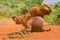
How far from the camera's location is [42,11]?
29.9 ft

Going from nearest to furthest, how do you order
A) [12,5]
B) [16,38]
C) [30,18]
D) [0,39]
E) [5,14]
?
[0,39] < [16,38] < [30,18] < [5,14] < [12,5]

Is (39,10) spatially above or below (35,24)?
above

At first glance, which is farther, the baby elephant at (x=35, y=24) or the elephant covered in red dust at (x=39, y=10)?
the elephant covered in red dust at (x=39, y=10)

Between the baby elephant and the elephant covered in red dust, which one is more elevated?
the elephant covered in red dust

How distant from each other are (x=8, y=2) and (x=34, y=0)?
2.79 m

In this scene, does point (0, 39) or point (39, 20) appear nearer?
point (0, 39)

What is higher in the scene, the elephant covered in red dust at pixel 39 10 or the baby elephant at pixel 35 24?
the elephant covered in red dust at pixel 39 10

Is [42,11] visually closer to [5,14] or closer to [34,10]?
[34,10]

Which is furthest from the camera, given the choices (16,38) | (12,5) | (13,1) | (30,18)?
(13,1)

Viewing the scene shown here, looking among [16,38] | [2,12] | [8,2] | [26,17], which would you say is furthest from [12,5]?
[16,38]

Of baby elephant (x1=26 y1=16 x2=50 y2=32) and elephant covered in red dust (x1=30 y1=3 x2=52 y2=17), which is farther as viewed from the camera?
elephant covered in red dust (x1=30 y1=3 x2=52 y2=17)

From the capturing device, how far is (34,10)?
9016 mm

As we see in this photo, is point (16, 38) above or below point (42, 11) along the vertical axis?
below

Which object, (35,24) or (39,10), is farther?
(39,10)
